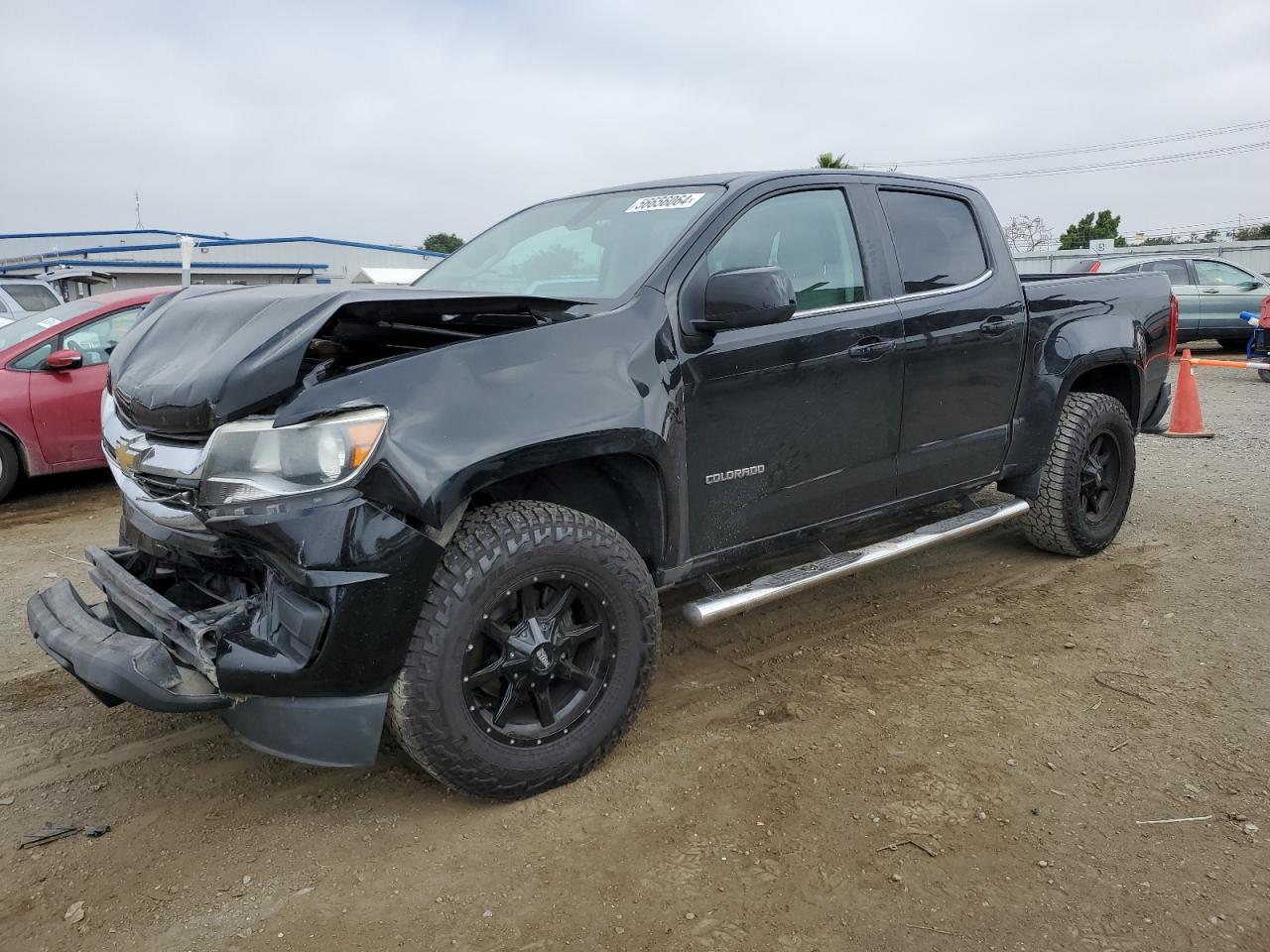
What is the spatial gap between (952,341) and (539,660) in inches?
91.8

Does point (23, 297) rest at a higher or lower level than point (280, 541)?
higher

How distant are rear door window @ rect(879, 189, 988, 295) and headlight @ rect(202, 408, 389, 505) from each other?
2.46 metres

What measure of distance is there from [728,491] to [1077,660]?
5.59ft

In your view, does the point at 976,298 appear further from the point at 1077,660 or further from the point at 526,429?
the point at 526,429

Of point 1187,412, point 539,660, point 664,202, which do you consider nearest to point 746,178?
point 664,202

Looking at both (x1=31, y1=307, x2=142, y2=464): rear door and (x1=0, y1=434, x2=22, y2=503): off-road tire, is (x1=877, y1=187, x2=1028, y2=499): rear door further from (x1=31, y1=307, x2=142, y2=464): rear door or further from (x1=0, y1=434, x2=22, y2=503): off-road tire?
(x1=0, y1=434, x2=22, y2=503): off-road tire

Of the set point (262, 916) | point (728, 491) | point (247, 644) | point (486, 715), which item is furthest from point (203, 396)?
point (728, 491)

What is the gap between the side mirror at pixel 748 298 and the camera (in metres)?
2.83

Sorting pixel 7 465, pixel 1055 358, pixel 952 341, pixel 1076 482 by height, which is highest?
pixel 952 341

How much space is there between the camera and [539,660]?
262 centimetres

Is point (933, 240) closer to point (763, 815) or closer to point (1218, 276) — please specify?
point (763, 815)

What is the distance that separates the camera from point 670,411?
2.95 m

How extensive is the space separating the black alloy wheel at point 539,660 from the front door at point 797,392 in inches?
22.0

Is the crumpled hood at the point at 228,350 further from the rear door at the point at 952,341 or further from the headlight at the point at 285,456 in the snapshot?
the rear door at the point at 952,341
